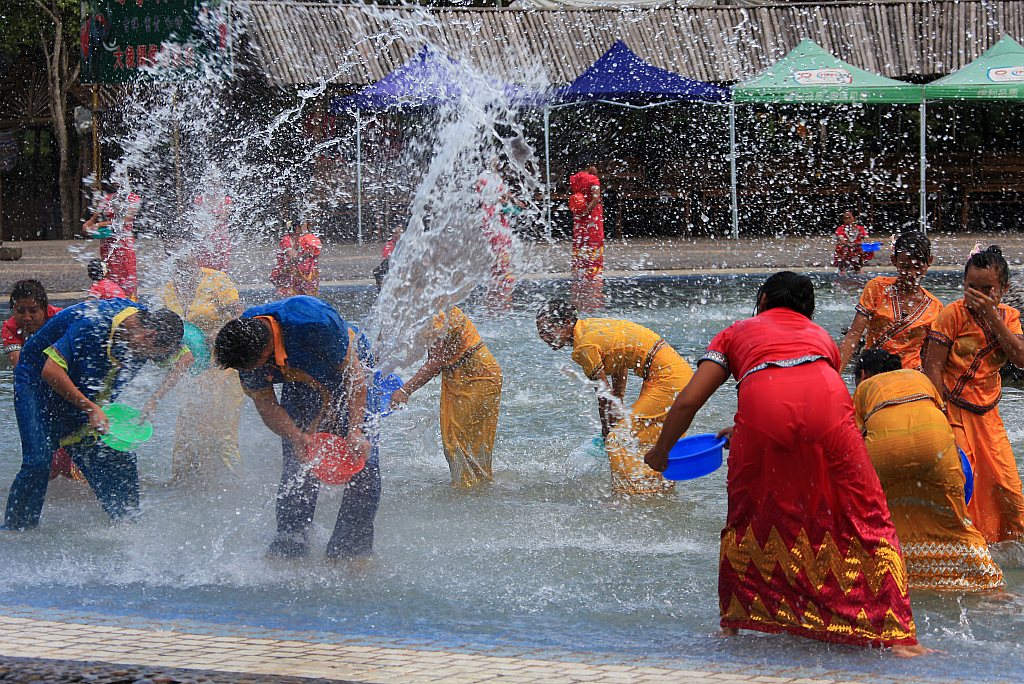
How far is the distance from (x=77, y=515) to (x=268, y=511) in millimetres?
1176

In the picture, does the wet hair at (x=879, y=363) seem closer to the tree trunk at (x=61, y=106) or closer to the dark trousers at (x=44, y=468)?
the dark trousers at (x=44, y=468)

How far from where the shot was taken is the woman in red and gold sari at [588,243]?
52.3 ft

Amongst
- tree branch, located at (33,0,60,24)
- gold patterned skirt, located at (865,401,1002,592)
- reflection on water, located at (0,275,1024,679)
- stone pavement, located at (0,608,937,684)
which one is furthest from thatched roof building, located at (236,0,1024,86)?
stone pavement, located at (0,608,937,684)

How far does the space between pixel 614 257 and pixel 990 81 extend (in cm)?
643

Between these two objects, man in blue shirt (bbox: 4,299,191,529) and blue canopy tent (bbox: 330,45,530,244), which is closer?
man in blue shirt (bbox: 4,299,191,529)

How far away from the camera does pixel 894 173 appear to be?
23766mm

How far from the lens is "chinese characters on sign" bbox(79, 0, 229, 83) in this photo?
23.0m

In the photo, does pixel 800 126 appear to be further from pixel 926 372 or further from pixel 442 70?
pixel 926 372

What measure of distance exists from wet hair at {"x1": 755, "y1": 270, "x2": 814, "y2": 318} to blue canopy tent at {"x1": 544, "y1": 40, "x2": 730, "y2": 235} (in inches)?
614

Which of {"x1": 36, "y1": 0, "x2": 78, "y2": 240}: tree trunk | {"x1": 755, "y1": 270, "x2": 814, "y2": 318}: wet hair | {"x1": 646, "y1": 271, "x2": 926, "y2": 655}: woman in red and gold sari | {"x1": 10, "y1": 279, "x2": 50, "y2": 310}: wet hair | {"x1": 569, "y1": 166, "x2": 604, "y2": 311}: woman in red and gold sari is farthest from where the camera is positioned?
{"x1": 36, "y1": 0, "x2": 78, "y2": 240}: tree trunk

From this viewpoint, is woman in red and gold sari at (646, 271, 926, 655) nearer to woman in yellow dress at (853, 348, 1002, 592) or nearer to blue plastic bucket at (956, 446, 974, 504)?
woman in yellow dress at (853, 348, 1002, 592)

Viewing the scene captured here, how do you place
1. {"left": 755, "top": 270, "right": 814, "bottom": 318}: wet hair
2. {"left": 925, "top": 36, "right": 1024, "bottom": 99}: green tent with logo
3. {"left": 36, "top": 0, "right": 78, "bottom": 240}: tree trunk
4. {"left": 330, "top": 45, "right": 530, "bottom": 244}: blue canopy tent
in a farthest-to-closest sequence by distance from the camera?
{"left": 36, "top": 0, "right": 78, "bottom": 240}: tree trunk < {"left": 330, "top": 45, "right": 530, "bottom": 244}: blue canopy tent < {"left": 925, "top": 36, "right": 1024, "bottom": 99}: green tent with logo < {"left": 755, "top": 270, "right": 814, "bottom": 318}: wet hair

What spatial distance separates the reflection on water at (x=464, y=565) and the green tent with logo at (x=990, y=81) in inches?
505

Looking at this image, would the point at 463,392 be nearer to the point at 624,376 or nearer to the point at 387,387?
the point at 387,387
